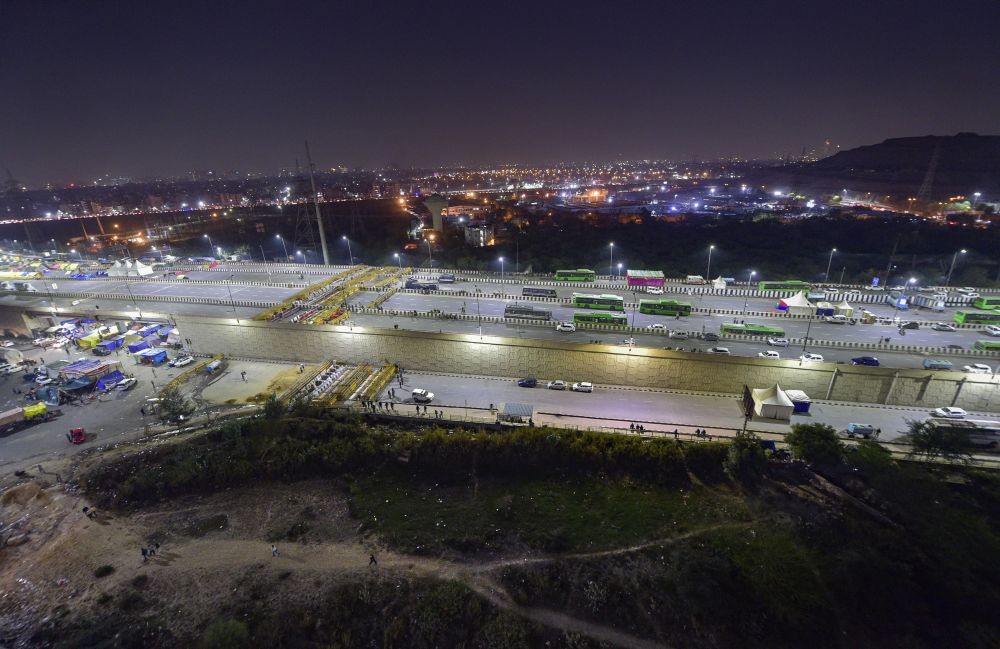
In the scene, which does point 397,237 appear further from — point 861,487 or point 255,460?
point 861,487

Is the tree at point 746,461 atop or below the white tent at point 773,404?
below

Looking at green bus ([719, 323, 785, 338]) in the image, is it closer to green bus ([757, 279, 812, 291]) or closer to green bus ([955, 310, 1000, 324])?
green bus ([757, 279, 812, 291])

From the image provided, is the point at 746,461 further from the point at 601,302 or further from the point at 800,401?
the point at 601,302

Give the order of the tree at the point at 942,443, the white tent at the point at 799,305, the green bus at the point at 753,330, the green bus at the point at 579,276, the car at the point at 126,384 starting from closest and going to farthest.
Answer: the tree at the point at 942,443 < the green bus at the point at 753,330 < the car at the point at 126,384 < the white tent at the point at 799,305 < the green bus at the point at 579,276

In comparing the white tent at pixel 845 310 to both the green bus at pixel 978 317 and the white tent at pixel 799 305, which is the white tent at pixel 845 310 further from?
the green bus at pixel 978 317

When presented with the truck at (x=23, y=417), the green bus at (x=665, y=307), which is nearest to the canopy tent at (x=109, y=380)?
the truck at (x=23, y=417)

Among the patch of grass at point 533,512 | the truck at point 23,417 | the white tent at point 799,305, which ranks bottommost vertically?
the patch of grass at point 533,512

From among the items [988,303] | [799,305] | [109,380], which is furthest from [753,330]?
[109,380]
